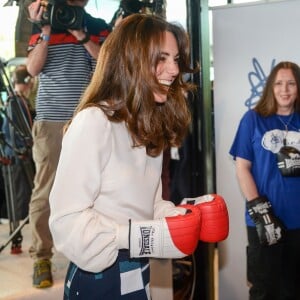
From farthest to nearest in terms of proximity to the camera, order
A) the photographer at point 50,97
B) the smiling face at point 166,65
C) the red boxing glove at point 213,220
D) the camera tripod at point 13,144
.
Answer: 1. the camera tripod at point 13,144
2. the photographer at point 50,97
3. the red boxing glove at point 213,220
4. the smiling face at point 166,65

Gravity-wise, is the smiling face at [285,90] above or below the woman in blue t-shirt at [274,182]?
above

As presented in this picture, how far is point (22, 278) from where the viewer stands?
2117 millimetres

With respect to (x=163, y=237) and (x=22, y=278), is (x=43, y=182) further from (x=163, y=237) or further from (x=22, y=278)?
(x=163, y=237)

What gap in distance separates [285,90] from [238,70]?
10.1 inches

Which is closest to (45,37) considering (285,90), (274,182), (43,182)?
(43,182)

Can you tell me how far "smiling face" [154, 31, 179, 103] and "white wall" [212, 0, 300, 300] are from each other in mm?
1067

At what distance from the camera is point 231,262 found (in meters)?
2.26

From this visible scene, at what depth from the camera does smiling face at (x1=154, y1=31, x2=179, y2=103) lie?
1.12 m

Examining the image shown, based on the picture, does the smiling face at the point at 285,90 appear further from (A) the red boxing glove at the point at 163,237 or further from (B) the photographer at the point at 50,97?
(A) the red boxing glove at the point at 163,237

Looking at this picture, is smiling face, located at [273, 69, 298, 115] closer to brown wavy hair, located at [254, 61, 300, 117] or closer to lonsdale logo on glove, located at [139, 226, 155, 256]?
brown wavy hair, located at [254, 61, 300, 117]

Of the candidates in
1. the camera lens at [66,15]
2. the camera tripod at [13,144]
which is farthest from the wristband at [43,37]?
the camera tripod at [13,144]

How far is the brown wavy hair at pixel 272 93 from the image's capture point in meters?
2.03

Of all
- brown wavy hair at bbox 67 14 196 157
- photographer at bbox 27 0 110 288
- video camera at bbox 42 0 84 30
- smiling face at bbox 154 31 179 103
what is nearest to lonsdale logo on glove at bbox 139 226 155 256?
brown wavy hair at bbox 67 14 196 157

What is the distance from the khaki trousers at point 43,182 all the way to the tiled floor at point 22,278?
0.15 m
